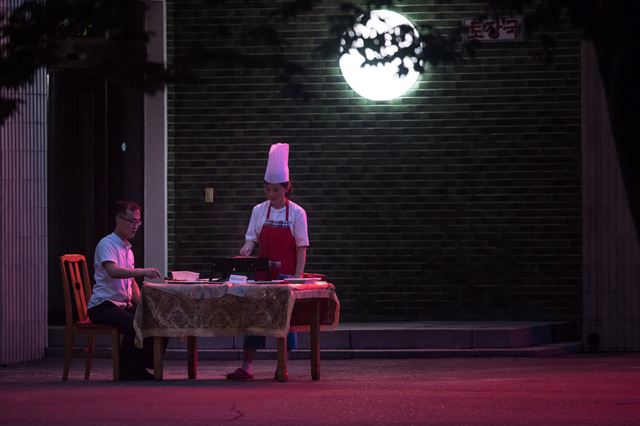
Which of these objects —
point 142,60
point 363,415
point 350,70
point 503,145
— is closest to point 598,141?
point 503,145

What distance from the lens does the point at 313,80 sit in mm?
19094

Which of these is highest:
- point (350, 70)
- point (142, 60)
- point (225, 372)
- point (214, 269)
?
point (350, 70)

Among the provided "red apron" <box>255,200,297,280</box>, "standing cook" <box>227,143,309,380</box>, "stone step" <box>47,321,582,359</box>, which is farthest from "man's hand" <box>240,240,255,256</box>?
"stone step" <box>47,321,582,359</box>

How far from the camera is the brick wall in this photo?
1884 centimetres

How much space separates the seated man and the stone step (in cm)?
280

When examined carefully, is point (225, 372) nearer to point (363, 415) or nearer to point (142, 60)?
point (363, 415)

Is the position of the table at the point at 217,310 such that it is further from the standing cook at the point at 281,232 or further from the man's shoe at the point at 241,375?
the standing cook at the point at 281,232

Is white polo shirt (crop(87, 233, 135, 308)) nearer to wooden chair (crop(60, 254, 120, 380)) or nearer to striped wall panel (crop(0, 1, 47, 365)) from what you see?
wooden chair (crop(60, 254, 120, 380))

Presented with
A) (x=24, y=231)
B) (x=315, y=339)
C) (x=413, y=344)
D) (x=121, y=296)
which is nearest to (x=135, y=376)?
(x=121, y=296)

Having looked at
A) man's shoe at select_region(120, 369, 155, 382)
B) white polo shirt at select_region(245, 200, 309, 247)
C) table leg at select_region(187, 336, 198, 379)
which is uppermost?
white polo shirt at select_region(245, 200, 309, 247)

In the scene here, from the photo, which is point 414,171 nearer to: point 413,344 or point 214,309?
point 413,344

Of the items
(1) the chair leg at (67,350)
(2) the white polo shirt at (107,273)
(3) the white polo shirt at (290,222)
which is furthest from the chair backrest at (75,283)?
(3) the white polo shirt at (290,222)

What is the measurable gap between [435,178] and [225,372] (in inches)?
181

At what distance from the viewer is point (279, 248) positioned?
14.4 m
